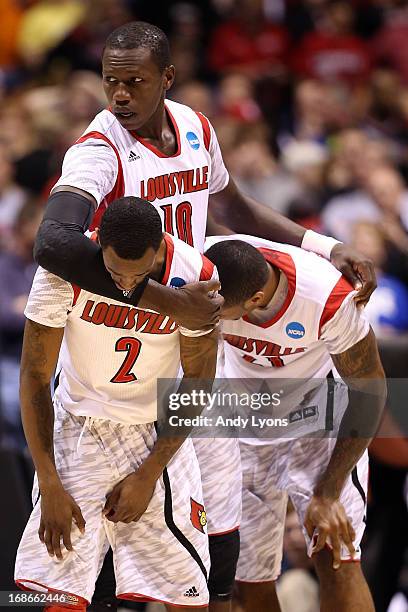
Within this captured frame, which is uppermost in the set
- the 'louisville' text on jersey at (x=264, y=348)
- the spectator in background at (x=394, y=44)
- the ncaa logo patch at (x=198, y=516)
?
the spectator in background at (x=394, y=44)

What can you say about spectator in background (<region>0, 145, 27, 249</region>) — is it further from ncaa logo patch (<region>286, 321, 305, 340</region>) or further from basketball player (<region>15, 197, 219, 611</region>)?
basketball player (<region>15, 197, 219, 611</region>)

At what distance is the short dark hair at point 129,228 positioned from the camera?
338cm

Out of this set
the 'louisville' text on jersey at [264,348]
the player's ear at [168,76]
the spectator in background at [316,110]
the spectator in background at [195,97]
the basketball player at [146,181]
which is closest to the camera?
the basketball player at [146,181]

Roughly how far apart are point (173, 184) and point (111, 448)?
87 cm

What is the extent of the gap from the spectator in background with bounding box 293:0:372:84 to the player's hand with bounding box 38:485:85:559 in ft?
20.6

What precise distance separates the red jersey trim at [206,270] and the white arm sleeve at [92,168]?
37 centimetres

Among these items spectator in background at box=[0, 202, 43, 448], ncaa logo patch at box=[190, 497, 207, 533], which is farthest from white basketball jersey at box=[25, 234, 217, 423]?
spectator in background at box=[0, 202, 43, 448]

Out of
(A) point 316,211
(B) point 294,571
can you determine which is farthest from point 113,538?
(A) point 316,211

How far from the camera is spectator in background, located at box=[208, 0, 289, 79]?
9.67 metres

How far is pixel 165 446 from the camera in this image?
3.75 meters

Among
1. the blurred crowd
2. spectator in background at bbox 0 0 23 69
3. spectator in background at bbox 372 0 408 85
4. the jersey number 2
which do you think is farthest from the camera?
spectator in background at bbox 0 0 23 69

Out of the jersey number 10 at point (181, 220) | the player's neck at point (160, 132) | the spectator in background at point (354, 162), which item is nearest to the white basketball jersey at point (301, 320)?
the jersey number 10 at point (181, 220)

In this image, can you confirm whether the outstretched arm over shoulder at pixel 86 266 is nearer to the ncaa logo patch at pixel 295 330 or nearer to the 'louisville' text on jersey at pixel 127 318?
the 'louisville' text on jersey at pixel 127 318

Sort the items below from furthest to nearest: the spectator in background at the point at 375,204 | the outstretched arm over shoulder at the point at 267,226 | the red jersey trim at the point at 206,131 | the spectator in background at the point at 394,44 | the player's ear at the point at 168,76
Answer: the spectator in background at the point at 394,44
the spectator in background at the point at 375,204
the outstretched arm over shoulder at the point at 267,226
the red jersey trim at the point at 206,131
the player's ear at the point at 168,76
